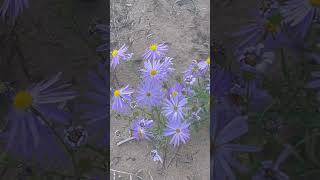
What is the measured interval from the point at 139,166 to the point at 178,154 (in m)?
0.13

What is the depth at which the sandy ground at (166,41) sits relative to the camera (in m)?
1.49

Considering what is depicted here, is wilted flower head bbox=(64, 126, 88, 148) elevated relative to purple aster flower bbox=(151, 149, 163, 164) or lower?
elevated

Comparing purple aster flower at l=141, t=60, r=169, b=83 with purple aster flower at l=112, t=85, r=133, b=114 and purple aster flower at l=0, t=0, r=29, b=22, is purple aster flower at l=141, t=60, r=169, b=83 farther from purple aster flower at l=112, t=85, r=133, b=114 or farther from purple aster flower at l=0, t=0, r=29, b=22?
purple aster flower at l=0, t=0, r=29, b=22

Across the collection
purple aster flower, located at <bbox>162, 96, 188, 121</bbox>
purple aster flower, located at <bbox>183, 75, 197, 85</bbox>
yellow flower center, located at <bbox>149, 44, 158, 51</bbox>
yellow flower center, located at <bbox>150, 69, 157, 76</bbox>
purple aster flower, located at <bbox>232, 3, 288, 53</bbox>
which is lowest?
purple aster flower, located at <bbox>162, 96, 188, 121</bbox>

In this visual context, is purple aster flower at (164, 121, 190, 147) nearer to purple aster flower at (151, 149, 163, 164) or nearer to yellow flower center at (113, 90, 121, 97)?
purple aster flower at (151, 149, 163, 164)

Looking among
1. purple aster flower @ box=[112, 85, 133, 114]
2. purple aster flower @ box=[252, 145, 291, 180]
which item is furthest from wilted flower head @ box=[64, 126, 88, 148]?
purple aster flower @ box=[252, 145, 291, 180]

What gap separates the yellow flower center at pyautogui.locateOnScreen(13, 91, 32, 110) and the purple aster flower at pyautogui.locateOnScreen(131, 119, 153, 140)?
0.35 metres

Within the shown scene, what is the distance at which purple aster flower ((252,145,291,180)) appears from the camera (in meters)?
A: 1.47

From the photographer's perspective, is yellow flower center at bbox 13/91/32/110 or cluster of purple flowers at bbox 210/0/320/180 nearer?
cluster of purple flowers at bbox 210/0/320/180

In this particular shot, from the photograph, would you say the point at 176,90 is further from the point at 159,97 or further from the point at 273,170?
the point at 273,170

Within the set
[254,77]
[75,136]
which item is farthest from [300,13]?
[75,136]

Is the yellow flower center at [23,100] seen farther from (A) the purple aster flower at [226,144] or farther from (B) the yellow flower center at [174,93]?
(A) the purple aster flower at [226,144]

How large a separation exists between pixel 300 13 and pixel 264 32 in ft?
0.39

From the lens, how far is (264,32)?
146cm
